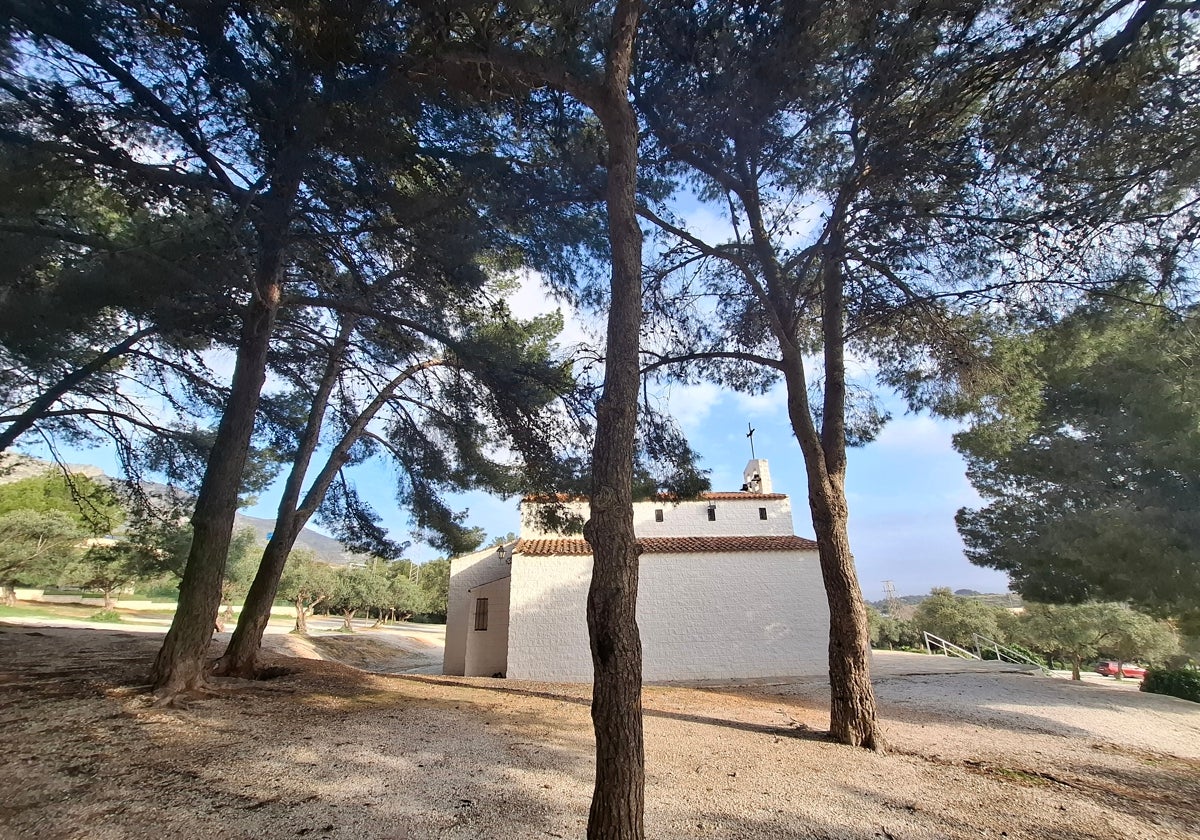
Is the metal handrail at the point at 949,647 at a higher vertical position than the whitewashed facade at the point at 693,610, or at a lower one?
lower

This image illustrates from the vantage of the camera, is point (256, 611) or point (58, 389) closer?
point (58, 389)

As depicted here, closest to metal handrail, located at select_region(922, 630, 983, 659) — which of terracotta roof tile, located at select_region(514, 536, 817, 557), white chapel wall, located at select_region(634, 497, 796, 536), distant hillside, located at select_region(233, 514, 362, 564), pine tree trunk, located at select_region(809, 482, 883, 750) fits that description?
white chapel wall, located at select_region(634, 497, 796, 536)

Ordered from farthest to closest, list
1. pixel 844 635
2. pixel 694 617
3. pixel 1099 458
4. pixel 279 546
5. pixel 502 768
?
pixel 694 617 < pixel 1099 458 < pixel 279 546 < pixel 844 635 < pixel 502 768

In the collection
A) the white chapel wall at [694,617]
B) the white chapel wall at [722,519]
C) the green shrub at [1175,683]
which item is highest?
the white chapel wall at [722,519]

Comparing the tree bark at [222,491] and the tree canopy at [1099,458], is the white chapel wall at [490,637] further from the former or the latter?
the tree canopy at [1099,458]

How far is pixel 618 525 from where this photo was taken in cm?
322

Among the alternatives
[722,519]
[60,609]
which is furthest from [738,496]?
[60,609]

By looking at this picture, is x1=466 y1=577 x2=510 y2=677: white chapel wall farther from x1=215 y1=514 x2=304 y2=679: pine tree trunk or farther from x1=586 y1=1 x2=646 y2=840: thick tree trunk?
x1=586 y1=1 x2=646 y2=840: thick tree trunk

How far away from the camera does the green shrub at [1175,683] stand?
969 cm

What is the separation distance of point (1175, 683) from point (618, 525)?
13063mm

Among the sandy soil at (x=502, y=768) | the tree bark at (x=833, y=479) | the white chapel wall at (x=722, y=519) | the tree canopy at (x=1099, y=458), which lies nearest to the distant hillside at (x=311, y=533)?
the sandy soil at (x=502, y=768)

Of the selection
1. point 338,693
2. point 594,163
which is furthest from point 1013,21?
point 338,693

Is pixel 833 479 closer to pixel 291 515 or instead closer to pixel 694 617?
pixel 694 617

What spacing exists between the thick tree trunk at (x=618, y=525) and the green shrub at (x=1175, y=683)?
40.6 ft
